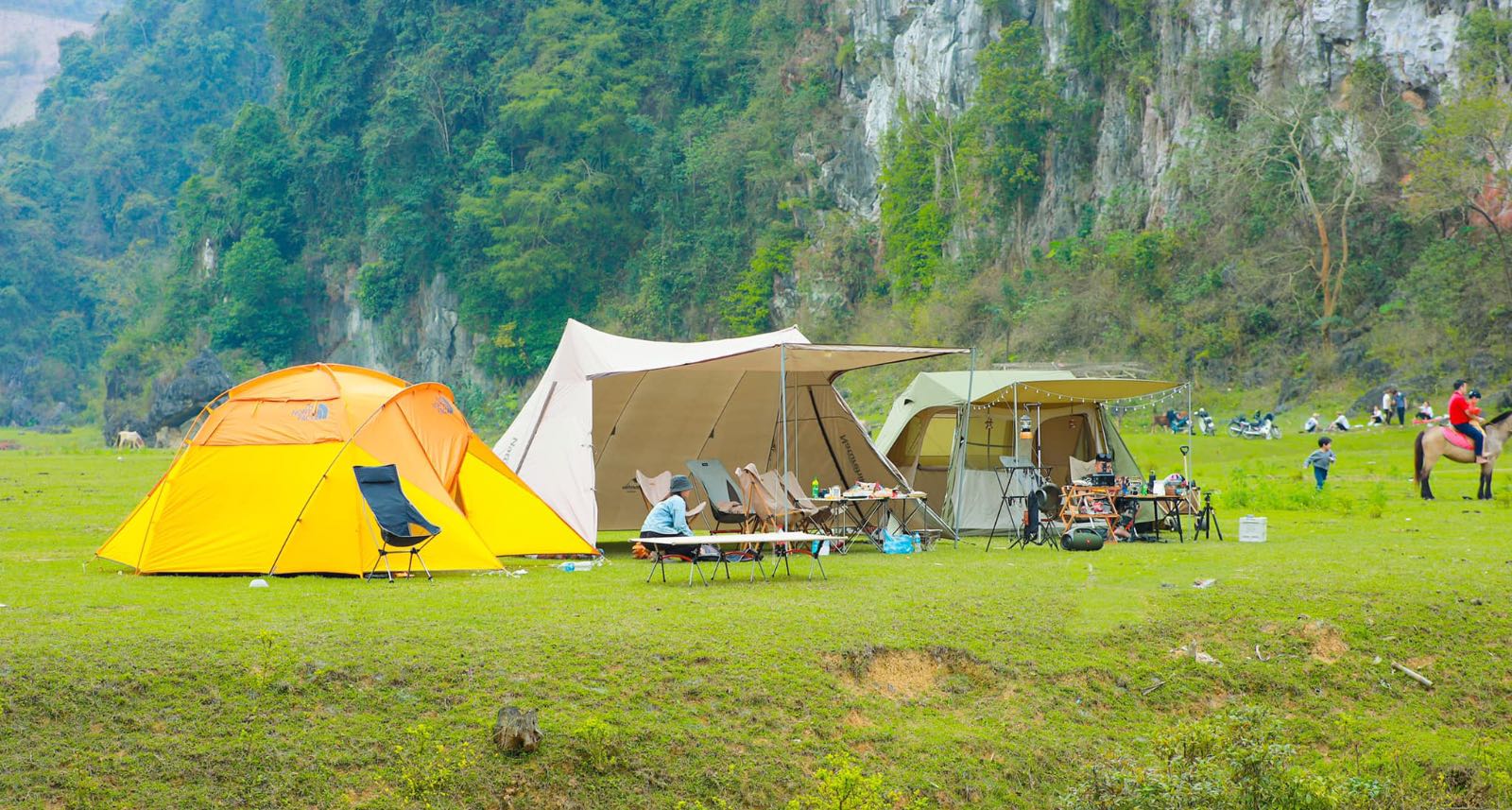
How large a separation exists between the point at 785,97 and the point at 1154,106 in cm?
1963

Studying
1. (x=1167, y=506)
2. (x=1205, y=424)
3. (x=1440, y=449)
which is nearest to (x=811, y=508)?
(x=1167, y=506)

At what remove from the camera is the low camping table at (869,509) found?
15.8 meters

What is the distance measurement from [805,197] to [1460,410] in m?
38.9

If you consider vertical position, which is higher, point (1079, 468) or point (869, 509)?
point (1079, 468)

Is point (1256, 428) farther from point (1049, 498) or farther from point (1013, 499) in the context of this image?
point (1013, 499)

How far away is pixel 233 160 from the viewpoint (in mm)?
73188

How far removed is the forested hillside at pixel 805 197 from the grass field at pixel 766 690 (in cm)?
2545

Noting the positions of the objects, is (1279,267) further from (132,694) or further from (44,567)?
(132,694)

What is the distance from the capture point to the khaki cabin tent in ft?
56.1

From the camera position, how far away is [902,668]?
30.7ft

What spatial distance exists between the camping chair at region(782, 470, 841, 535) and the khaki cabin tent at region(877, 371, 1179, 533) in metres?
1.62

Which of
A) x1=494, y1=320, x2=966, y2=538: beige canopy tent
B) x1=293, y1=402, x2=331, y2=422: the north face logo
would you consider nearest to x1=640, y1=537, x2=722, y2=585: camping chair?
x1=494, y1=320, x2=966, y2=538: beige canopy tent

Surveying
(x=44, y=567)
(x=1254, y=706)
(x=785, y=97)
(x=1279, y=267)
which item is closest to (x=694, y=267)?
(x=785, y=97)

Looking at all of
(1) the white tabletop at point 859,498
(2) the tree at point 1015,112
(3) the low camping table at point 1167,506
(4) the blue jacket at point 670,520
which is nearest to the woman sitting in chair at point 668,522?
(4) the blue jacket at point 670,520
